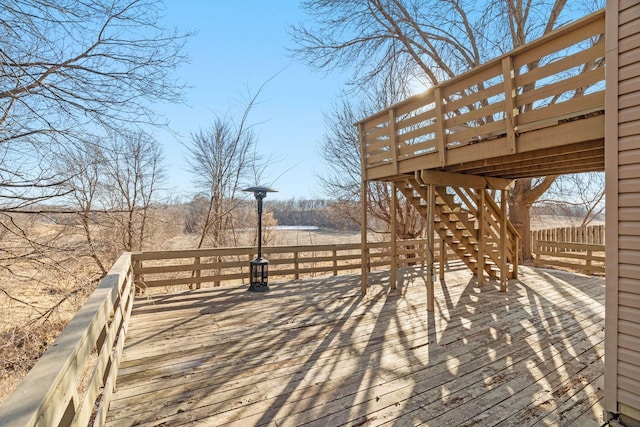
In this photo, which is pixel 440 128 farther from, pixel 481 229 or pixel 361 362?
pixel 361 362

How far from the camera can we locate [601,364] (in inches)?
105

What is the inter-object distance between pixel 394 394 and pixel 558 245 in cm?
732

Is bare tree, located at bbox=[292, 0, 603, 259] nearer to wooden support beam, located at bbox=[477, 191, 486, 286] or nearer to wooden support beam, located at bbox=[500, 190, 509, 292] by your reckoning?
wooden support beam, located at bbox=[500, 190, 509, 292]

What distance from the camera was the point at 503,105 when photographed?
3195 mm

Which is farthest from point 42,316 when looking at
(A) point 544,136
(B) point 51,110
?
(A) point 544,136

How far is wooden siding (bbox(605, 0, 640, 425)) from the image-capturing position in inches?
77.3

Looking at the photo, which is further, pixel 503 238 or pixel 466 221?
pixel 503 238

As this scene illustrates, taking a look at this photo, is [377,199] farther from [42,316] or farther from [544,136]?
[42,316]

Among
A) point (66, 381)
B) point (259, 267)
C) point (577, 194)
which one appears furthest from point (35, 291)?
point (577, 194)

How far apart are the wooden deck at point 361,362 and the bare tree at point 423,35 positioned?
20.9 feet

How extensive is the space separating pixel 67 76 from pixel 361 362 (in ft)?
12.4

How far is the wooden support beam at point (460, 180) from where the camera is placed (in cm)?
434

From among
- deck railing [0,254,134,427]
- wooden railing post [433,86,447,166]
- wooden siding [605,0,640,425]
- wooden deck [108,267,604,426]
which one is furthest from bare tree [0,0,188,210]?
wooden siding [605,0,640,425]

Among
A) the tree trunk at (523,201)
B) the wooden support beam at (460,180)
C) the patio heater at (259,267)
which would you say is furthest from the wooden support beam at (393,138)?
the tree trunk at (523,201)
